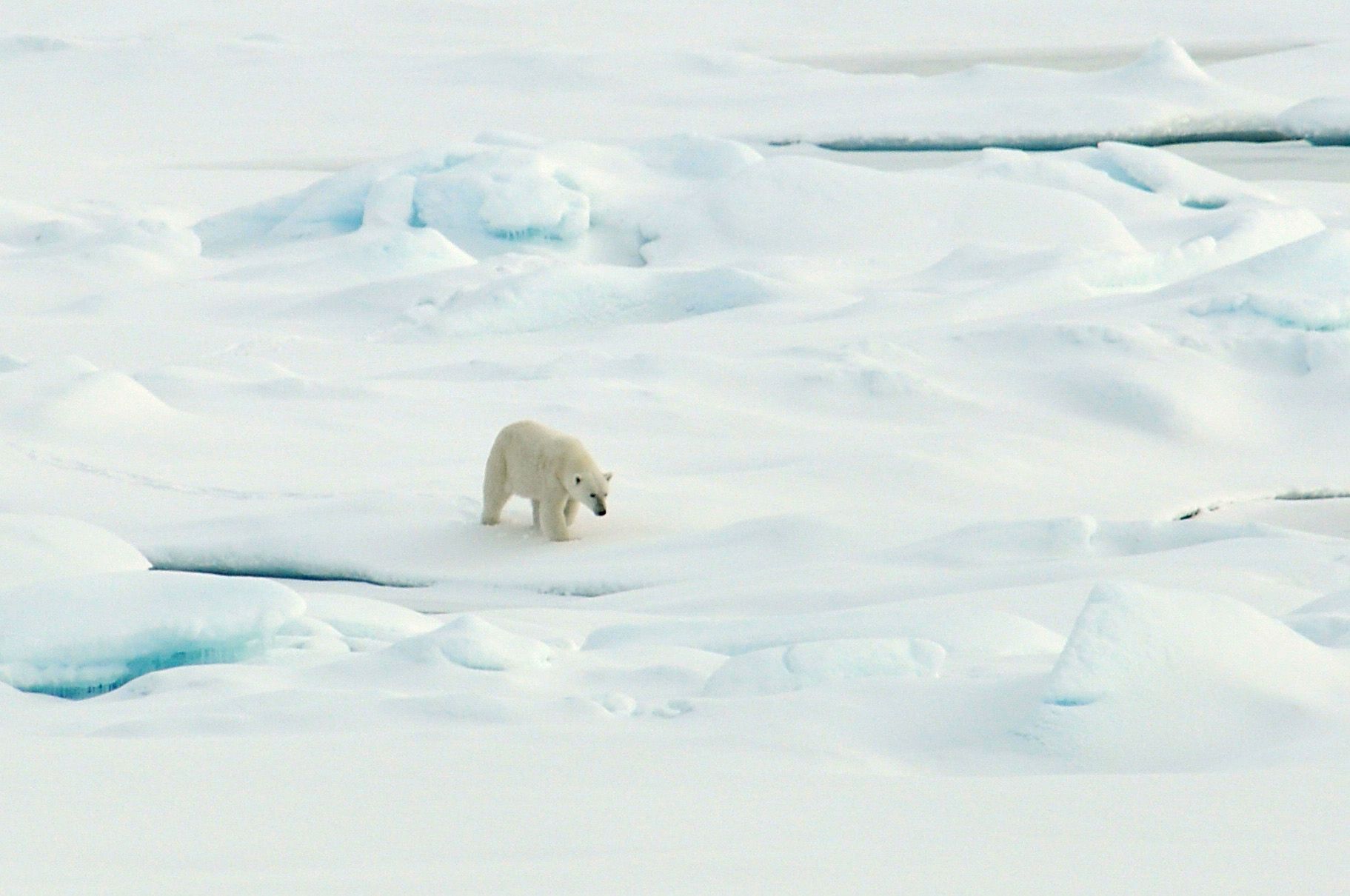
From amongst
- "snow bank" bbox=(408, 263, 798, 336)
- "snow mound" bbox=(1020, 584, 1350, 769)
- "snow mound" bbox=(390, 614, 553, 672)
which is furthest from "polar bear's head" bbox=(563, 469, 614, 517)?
"snow bank" bbox=(408, 263, 798, 336)

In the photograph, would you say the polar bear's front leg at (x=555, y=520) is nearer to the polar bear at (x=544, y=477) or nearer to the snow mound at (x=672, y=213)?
the polar bear at (x=544, y=477)

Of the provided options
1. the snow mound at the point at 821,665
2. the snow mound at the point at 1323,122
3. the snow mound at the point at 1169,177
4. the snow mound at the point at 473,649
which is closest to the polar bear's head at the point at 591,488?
the snow mound at the point at 473,649

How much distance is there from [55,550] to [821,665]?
7.87 ft

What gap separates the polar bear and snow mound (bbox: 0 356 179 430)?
1.94m

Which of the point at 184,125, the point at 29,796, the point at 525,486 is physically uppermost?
the point at 29,796

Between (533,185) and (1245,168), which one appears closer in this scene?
(533,185)

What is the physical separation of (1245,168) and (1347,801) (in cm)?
1697

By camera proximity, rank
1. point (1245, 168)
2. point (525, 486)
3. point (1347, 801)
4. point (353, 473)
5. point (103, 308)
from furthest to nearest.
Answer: point (1245, 168), point (103, 308), point (353, 473), point (525, 486), point (1347, 801)

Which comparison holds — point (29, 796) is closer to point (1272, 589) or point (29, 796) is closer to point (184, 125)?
point (1272, 589)

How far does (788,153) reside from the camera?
66.1 ft

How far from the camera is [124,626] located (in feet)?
12.5

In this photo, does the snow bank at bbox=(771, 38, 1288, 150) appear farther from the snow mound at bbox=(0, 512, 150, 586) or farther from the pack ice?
the pack ice

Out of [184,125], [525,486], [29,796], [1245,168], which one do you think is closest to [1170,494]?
[525,486]

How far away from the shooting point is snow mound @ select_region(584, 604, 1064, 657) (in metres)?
3.89
